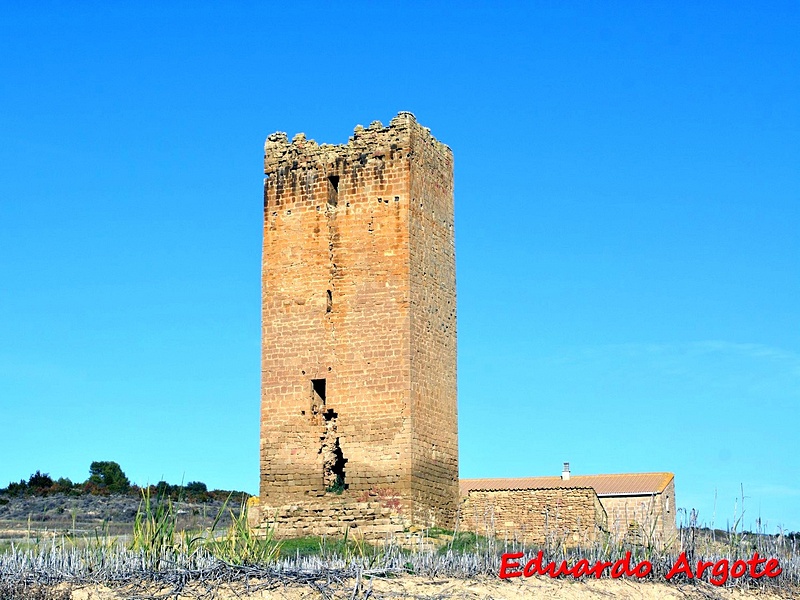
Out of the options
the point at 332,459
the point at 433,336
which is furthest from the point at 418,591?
the point at 433,336

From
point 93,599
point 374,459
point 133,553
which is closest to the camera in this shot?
point 93,599

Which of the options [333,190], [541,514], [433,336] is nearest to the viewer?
[541,514]

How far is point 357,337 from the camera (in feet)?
61.7

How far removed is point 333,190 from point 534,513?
575 centimetres

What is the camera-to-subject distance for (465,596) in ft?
43.7

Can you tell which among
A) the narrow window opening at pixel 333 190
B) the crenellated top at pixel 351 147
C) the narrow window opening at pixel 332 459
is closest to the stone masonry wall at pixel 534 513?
the narrow window opening at pixel 332 459

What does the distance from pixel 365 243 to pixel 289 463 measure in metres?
3.46

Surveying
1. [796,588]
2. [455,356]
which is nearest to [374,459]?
[455,356]

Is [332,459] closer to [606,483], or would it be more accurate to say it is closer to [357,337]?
[357,337]

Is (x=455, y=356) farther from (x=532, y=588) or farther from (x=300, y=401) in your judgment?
(x=532, y=588)

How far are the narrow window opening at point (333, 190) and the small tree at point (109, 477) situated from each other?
608 inches

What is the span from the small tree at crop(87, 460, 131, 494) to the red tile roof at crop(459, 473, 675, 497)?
9.12 m

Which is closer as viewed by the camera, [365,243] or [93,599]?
[93,599]

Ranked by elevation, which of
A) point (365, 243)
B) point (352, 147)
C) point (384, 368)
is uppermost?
point (352, 147)
